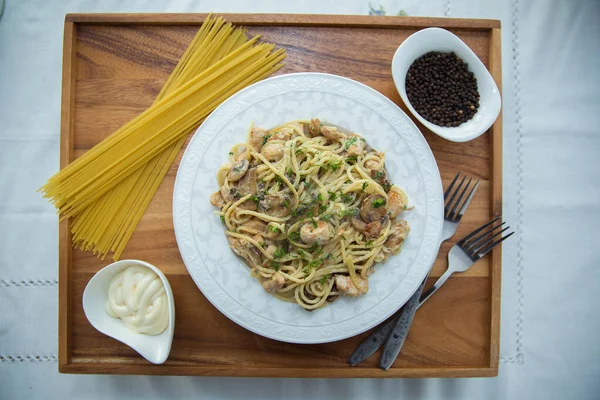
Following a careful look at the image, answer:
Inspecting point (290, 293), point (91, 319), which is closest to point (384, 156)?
point (290, 293)

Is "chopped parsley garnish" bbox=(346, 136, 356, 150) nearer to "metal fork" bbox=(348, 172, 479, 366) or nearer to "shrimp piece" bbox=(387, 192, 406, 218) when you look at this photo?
"shrimp piece" bbox=(387, 192, 406, 218)

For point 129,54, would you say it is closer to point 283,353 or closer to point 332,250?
point 332,250

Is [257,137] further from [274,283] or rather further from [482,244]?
[482,244]

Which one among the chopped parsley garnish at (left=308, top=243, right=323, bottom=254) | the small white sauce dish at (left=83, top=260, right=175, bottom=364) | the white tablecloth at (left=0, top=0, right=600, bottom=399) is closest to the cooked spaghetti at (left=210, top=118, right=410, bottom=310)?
the chopped parsley garnish at (left=308, top=243, right=323, bottom=254)

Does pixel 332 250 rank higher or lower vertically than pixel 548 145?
lower

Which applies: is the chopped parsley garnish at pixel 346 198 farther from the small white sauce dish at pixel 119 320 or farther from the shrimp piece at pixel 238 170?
the small white sauce dish at pixel 119 320

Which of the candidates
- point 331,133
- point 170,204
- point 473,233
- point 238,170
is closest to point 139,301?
point 170,204
